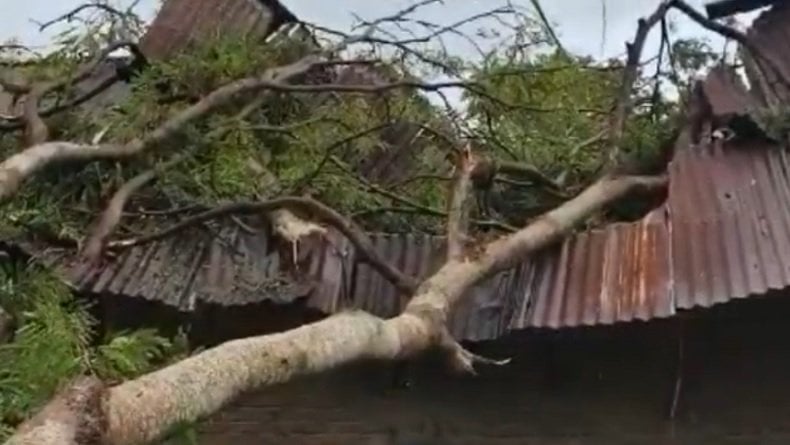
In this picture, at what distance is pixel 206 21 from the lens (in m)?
5.78

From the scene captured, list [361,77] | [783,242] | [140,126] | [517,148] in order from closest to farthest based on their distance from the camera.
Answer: [783,242] → [140,126] → [517,148] → [361,77]

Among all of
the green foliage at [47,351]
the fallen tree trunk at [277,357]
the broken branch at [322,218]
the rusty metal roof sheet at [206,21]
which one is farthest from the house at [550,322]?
the green foliage at [47,351]

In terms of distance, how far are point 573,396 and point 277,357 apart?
2.39 metres

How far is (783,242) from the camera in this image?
4.52m

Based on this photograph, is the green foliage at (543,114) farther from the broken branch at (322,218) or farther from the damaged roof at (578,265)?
the broken branch at (322,218)

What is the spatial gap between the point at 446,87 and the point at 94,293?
5.31 feet

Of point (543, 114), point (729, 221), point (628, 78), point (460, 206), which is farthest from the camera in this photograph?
point (628, 78)

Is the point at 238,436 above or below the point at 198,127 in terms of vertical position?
below

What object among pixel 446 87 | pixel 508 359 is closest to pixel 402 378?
pixel 508 359

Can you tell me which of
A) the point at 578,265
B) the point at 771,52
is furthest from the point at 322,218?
the point at 771,52

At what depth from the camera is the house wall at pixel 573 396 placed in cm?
498

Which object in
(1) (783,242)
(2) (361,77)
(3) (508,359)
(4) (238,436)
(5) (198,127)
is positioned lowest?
(4) (238,436)

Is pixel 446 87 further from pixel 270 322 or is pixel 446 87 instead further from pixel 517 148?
pixel 270 322

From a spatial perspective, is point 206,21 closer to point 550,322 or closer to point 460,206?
point 460,206
